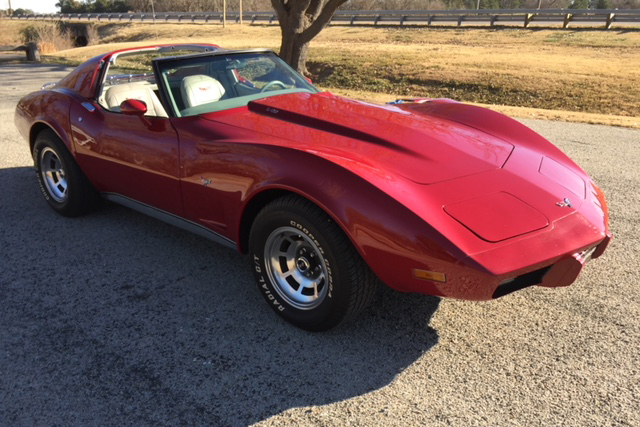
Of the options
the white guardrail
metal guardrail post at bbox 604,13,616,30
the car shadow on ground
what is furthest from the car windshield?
metal guardrail post at bbox 604,13,616,30

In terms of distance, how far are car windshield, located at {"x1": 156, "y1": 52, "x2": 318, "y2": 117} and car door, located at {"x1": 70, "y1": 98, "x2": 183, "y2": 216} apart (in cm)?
25

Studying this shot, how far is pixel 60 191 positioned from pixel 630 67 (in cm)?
1738

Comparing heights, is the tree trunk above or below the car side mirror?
below

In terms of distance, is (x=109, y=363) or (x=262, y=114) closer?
(x=109, y=363)

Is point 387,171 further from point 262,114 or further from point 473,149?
point 262,114

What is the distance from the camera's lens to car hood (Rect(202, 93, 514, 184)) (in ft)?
9.46

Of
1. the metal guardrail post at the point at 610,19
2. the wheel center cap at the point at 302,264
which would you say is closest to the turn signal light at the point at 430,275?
the wheel center cap at the point at 302,264

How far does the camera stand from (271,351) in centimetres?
279

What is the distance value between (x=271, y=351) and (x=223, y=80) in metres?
2.08

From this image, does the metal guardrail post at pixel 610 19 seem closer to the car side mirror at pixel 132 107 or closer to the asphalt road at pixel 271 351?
the asphalt road at pixel 271 351

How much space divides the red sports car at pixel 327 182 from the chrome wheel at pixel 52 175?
27 cm

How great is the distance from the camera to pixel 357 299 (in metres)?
2.66

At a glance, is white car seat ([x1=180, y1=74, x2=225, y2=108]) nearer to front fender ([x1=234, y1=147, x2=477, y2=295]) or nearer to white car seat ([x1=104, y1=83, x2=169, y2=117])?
white car seat ([x1=104, y1=83, x2=169, y2=117])

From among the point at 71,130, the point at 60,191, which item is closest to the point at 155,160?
the point at 71,130
